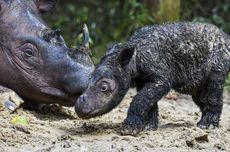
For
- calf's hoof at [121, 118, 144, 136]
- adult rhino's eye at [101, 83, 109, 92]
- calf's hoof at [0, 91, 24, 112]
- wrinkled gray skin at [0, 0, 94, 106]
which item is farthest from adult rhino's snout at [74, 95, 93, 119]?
calf's hoof at [0, 91, 24, 112]

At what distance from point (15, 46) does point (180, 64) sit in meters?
1.96

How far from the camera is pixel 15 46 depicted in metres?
7.60

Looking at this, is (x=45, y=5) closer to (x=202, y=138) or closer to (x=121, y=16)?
(x=202, y=138)

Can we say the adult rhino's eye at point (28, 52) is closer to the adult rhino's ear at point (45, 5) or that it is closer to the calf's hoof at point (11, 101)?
the calf's hoof at point (11, 101)

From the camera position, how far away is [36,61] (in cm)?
751

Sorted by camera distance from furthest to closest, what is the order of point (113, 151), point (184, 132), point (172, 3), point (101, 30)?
point (101, 30) < point (172, 3) < point (184, 132) < point (113, 151)

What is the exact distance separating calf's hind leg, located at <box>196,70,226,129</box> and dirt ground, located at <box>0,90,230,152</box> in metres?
0.12

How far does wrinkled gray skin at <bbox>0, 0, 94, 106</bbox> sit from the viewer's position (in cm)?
723

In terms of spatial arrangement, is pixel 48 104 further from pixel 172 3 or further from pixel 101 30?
pixel 101 30

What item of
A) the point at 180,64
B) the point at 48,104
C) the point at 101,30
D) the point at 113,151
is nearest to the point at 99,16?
the point at 101,30

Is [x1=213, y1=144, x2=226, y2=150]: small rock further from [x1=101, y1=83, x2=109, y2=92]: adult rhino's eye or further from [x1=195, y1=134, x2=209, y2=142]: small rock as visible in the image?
[x1=101, y1=83, x2=109, y2=92]: adult rhino's eye

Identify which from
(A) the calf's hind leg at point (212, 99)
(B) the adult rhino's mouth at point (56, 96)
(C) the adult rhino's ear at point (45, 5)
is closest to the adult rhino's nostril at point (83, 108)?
(B) the adult rhino's mouth at point (56, 96)

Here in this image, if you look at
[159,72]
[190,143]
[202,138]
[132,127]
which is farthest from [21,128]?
[202,138]

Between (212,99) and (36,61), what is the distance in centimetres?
196
